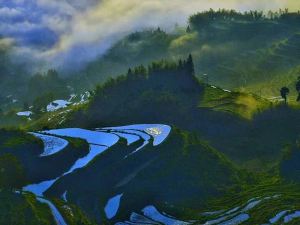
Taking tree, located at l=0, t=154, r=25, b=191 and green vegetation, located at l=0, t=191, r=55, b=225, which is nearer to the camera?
green vegetation, located at l=0, t=191, r=55, b=225

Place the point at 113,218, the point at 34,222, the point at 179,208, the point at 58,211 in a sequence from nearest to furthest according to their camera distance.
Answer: the point at 34,222 < the point at 58,211 < the point at 113,218 < the point at 179,208

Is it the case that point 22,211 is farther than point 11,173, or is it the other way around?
point 11,173

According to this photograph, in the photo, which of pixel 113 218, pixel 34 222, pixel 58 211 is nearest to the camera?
pixel 34 222

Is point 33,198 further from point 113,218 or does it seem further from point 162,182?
point 162,182

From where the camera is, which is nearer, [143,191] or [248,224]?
[248,224]

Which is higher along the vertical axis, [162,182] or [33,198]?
[33,198]

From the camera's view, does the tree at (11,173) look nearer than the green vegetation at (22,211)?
No

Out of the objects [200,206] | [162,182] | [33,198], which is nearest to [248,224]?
[200,206]

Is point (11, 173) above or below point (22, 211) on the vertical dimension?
below
